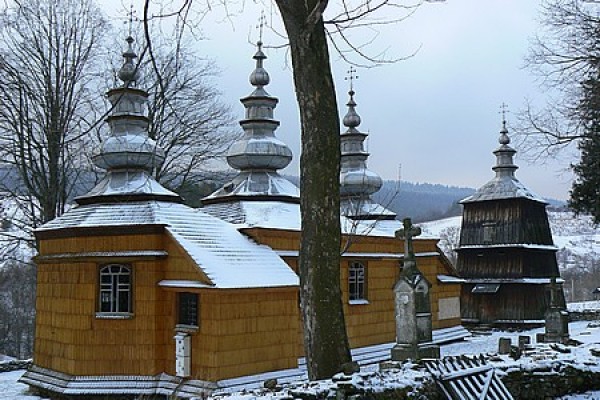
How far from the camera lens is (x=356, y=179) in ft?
85.1

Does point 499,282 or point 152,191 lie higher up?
point 152,191

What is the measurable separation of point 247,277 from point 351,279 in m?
6.45

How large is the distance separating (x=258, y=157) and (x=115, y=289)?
6876 millimetres

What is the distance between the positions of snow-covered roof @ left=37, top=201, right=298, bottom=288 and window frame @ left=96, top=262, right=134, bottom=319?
99 cm

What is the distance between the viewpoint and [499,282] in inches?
1220

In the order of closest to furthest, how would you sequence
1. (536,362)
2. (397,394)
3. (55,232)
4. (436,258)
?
(397,394) < (536,362) < (55,232) < (436,258)

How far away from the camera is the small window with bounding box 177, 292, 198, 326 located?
50.0ft

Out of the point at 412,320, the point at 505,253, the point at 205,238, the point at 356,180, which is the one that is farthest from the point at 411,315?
the point at 505,253

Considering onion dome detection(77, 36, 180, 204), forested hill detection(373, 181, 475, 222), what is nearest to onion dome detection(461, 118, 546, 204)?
onion dome detection(77, 36, 180, 204)

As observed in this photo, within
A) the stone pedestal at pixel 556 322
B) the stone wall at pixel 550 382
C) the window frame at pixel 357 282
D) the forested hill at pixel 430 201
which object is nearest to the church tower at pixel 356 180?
the window frame at pixel 357 282

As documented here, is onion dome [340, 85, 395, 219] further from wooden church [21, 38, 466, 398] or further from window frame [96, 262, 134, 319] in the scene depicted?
window frame [96, 262, 134, 319]

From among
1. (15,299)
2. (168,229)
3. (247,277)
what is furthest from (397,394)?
(15,299)

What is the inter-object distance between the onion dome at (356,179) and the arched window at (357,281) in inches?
130

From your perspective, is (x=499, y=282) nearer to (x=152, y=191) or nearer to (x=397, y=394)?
(x=152, y=191)
